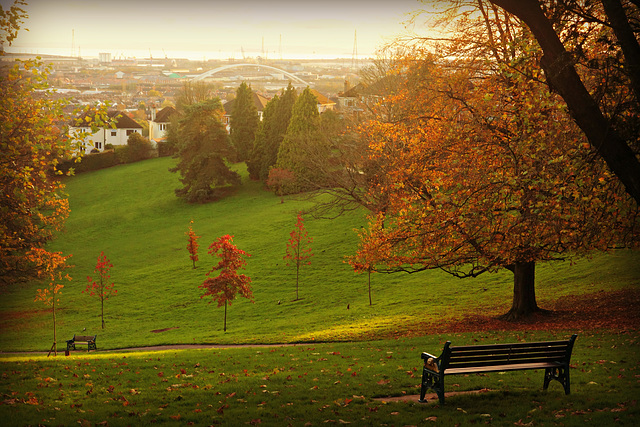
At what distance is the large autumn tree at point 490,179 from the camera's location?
14.0 m

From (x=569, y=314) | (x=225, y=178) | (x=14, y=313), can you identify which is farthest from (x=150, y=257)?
(x=569, y=314)

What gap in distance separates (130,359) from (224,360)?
2.93 meters

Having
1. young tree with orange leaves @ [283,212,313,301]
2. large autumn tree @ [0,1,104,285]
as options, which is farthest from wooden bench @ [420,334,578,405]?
young tree with orange leaves @ [283,212,313,301]

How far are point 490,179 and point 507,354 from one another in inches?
220

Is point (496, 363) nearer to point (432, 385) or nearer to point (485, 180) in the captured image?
point (432, 385)

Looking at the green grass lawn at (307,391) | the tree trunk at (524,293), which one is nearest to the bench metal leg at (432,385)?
the green grass lawn at (307,391)

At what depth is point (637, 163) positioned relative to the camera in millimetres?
9602

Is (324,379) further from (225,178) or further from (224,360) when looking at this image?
(225,178)

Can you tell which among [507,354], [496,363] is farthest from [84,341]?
[507,354]

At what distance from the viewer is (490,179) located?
594 inches

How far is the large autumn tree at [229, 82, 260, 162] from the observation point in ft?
259

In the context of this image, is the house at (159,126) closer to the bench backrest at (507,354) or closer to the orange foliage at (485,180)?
the orange foliage at (485,180)

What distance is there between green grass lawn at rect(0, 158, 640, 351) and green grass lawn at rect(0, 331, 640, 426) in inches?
273

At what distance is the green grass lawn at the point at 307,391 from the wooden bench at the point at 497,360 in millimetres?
463
